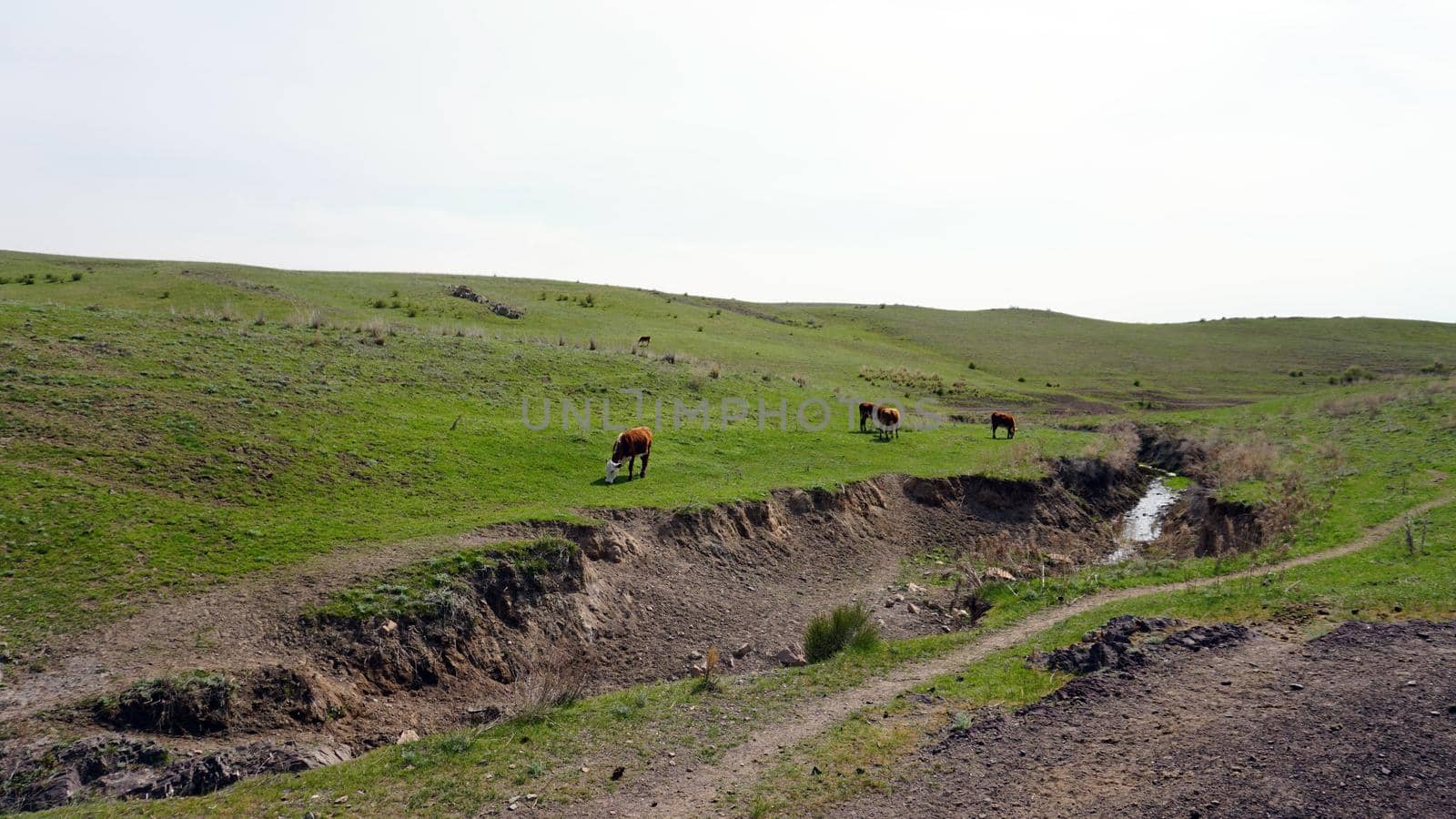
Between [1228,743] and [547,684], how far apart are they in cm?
927

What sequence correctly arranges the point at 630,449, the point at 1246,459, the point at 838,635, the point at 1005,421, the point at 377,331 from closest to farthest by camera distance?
Result: the point at 838,635, the point at 630,449, the point at 1246,459, the point at 377,331, the point at 1005,421

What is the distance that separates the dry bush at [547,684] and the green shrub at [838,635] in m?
4.32

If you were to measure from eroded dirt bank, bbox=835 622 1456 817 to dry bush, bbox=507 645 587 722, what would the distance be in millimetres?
5041

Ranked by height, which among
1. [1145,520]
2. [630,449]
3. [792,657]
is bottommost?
[792,657]

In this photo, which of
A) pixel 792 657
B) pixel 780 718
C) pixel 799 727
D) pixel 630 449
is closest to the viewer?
pixel 799 727

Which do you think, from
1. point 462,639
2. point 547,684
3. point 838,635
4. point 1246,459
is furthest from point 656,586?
point 1246,459

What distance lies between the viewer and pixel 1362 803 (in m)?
7.68

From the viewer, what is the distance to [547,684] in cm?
1263

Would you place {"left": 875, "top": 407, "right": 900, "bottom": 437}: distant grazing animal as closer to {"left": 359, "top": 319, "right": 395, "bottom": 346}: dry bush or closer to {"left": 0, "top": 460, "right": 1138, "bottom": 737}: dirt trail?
{"left": 0, "top": 460, "right": 1138, "bottom": 737}: dirt trail

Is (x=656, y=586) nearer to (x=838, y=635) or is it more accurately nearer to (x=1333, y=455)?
(x=838, y=635)

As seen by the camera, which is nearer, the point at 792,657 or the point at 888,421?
the point at 792,657

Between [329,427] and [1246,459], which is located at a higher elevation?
[1246,459]

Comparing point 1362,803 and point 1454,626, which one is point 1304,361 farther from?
point 1362,803

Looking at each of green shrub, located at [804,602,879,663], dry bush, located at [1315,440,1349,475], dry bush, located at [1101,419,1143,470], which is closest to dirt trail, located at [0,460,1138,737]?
dry bush, located at [1101,419,1143,470]
